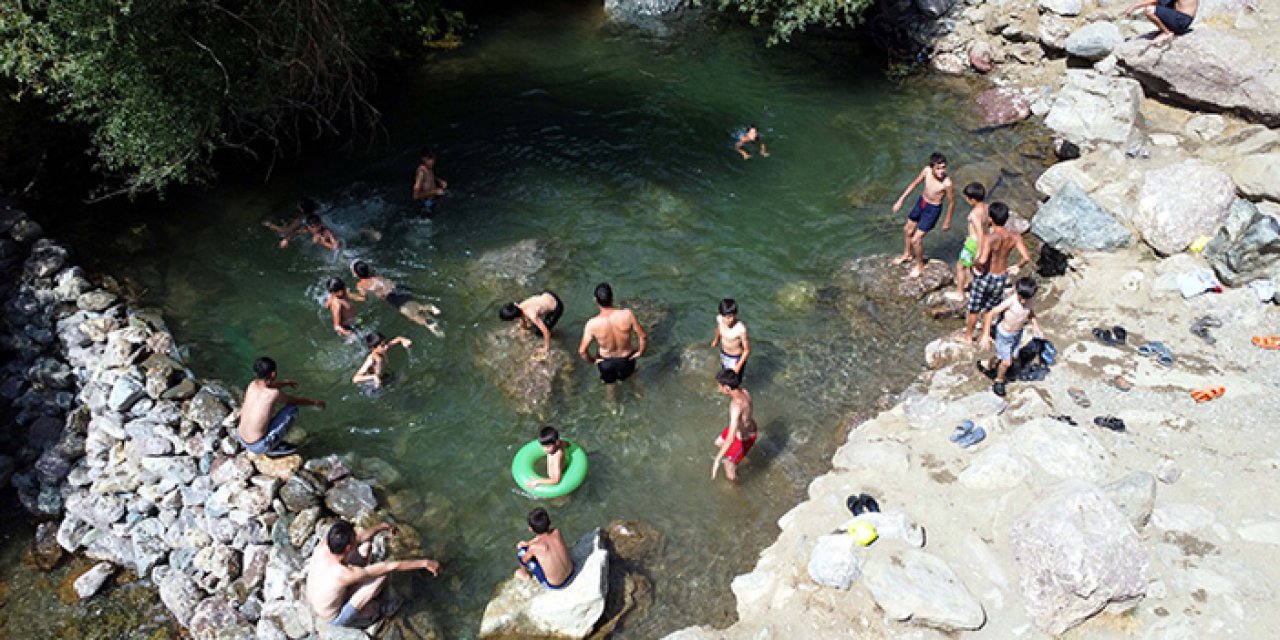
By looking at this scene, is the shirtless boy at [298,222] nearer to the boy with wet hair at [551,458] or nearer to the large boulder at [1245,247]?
the boy with wet hair at [551,458]

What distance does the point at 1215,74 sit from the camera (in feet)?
45.6

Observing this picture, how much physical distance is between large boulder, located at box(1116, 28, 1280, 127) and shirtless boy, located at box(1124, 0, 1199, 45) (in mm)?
225

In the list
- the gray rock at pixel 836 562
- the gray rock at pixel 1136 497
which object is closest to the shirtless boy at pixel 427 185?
the gray rock at pixel 836 562

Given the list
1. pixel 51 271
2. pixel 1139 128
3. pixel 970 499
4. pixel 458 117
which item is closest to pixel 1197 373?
pixel 970 499

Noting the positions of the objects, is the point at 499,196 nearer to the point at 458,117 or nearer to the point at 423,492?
the point at 458,117

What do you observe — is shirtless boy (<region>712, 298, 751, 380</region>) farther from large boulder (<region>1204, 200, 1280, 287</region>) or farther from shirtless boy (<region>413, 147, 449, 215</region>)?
large boulder (<region>1204, 200, 1280, 287</region>)

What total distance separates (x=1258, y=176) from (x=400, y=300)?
13.0 m

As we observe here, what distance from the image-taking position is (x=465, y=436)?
1091 centimetres

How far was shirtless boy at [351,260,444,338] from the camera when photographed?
40.2 feet

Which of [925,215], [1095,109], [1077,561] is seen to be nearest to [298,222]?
[925,215]

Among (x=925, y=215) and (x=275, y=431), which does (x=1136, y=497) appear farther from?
(x=275, y=431)

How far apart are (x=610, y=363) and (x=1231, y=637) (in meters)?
7.16

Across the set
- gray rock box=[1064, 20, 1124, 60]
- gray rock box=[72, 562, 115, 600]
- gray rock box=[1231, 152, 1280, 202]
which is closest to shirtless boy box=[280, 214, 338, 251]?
gray rock box=[72, 562, 115, 600]

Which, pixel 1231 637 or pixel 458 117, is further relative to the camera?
pixel 458 117
